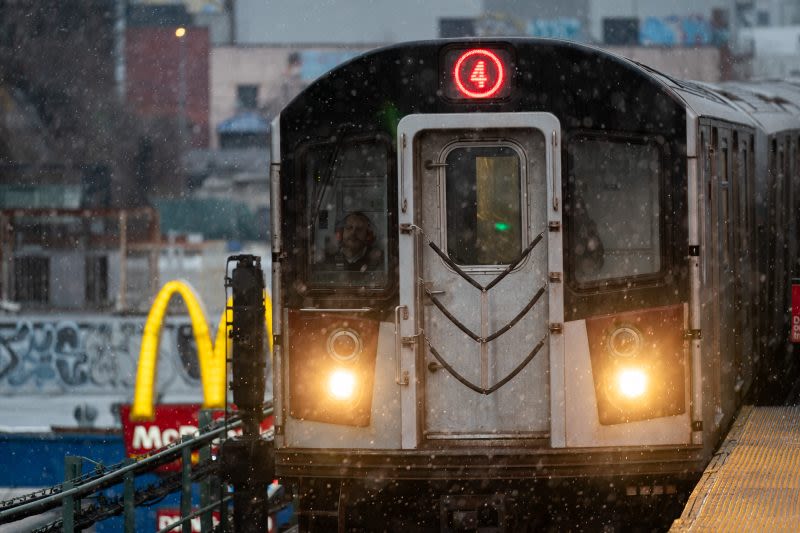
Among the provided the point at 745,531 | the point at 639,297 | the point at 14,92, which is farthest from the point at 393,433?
the point at 14,92

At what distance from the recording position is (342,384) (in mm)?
7828

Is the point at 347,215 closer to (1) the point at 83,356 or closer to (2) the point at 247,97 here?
(1) the point at 83,356

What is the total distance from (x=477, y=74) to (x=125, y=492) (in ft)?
12.0

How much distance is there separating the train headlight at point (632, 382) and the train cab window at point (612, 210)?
55cm

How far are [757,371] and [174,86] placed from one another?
5098cm

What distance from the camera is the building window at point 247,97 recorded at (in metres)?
64.6

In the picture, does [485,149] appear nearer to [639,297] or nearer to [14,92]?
[639,297]

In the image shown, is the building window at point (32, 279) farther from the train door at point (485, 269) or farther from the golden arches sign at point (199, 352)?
Result: the train door at point (485, 269)

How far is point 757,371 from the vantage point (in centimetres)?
1049

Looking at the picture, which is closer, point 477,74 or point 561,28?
point 477,74

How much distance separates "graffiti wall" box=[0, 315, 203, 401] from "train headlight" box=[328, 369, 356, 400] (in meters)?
17.7

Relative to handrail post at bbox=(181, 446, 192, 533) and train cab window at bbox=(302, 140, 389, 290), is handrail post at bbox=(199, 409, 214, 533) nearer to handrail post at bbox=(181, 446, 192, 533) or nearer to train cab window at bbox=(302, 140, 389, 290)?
handrail post at bbox=(181, 446, 192, 533)

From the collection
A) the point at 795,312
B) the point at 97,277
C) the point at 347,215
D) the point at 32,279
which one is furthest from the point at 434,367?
the point at 32,279

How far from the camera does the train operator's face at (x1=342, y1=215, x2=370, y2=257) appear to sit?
25.7ft
